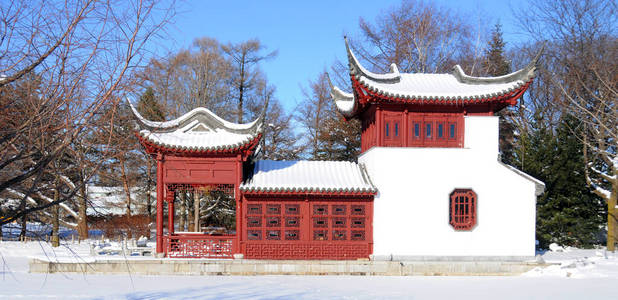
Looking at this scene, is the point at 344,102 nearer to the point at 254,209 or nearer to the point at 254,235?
the point at 254,209

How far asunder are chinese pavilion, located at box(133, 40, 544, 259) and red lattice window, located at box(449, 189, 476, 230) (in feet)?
0.08

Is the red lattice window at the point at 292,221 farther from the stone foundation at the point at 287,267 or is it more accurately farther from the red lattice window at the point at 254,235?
the stone foundation at the point at 287,267

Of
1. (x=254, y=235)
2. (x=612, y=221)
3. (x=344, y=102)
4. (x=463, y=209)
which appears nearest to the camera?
(x=254, y=235)

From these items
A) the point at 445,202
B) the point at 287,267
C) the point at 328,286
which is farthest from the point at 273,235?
the point at 445,202

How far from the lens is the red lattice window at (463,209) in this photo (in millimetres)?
13227

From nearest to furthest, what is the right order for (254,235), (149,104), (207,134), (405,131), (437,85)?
(149,104) < (254,235) < (405,131) < (207,134) < (437,85)

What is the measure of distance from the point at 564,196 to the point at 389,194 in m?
7.83

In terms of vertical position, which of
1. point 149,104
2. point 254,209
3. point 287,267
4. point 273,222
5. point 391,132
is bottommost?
point 287,267

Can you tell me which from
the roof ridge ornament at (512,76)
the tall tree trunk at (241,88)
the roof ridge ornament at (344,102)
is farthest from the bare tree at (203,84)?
the roof ridge ornament at (512,76)

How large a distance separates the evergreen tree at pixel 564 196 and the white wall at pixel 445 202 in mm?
4445

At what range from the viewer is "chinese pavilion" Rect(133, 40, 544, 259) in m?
13.1

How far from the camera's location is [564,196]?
17797 millimetres

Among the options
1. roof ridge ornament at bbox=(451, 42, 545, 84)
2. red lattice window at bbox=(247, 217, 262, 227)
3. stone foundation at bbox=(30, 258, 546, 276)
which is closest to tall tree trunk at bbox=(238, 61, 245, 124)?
red lattice window at bbox=(247, 217, 262, 227)

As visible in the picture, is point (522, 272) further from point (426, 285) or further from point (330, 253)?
point (330, 253)
